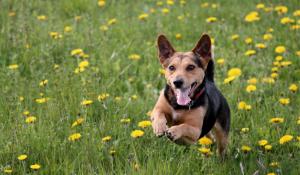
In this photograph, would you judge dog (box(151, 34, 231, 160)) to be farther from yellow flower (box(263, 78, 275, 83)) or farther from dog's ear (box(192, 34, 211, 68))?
yellow flower (box(263, 78, 275, 83))

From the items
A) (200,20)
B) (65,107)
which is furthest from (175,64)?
(200,20)

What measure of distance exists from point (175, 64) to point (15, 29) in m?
4.64

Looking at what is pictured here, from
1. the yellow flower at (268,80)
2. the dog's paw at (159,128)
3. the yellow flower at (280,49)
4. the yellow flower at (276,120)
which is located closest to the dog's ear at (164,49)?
the dog's paw at (159,128)

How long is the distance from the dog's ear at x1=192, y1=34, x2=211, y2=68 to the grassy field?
1123mm

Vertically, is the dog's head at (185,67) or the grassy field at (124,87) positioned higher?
the dog's head at (185,67)

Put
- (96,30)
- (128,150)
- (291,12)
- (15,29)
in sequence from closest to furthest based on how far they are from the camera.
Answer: (128,150)
(15,29)
(96,30)
(291,12)

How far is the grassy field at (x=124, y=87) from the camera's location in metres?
4.11

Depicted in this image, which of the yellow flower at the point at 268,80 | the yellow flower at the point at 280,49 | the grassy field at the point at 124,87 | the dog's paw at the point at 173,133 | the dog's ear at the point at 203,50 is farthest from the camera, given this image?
the yellow flower at the point at 280,49

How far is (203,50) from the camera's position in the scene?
408cm

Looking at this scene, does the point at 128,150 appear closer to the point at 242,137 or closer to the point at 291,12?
the point at 242,137

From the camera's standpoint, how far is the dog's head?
3637mm

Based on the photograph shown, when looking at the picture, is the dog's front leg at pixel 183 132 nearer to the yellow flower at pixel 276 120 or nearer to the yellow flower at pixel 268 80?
the yellow flower at pixel 276 120

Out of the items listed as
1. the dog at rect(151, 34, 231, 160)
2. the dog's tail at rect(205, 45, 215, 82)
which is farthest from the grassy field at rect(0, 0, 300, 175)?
the dog's tail at rect(205, 45, 215, 82)

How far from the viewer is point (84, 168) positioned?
3.96m
